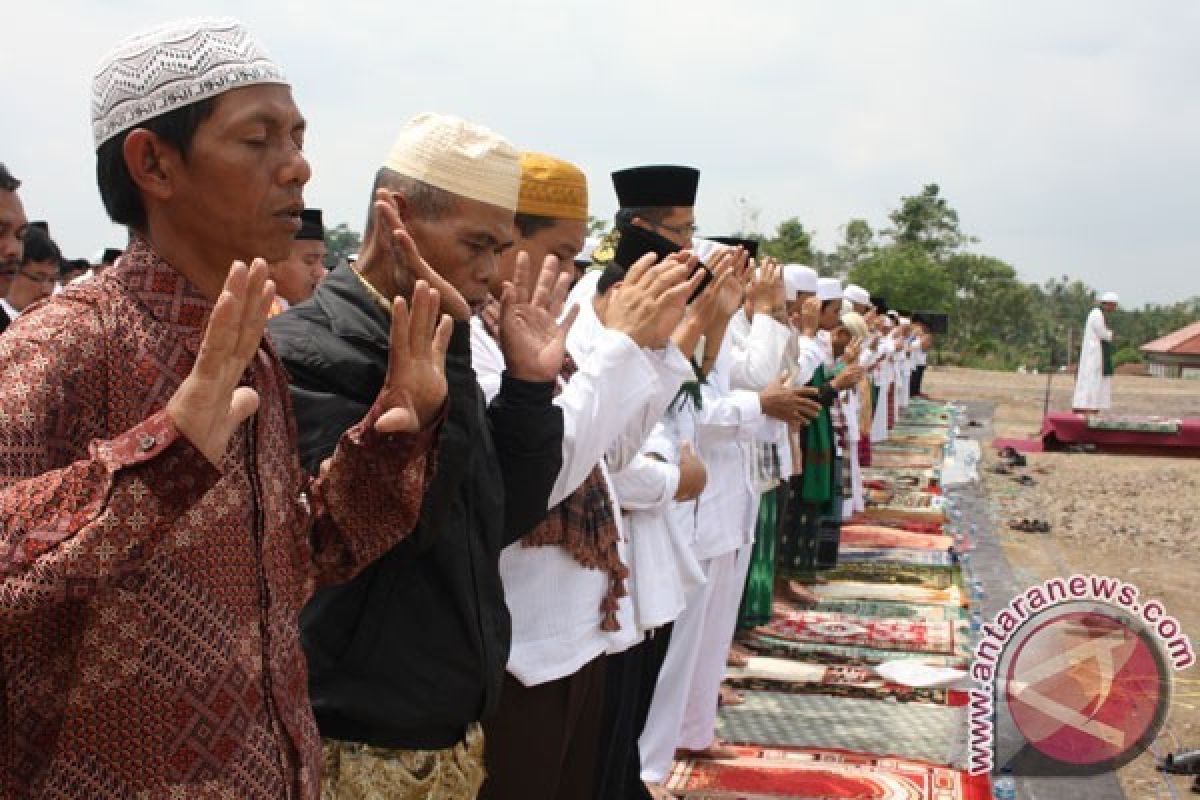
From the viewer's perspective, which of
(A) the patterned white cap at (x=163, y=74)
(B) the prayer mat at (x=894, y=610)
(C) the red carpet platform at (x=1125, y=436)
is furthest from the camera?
(C) the red carpet platform at (x=1125, y=436)

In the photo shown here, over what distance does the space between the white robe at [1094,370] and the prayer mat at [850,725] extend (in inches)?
535

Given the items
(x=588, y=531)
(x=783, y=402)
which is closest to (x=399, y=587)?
(x=588, y=531)

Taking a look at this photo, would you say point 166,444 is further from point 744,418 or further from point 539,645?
point 744,418

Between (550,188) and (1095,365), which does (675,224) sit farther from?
(1095,365)

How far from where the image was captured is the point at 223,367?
1340 millimetres

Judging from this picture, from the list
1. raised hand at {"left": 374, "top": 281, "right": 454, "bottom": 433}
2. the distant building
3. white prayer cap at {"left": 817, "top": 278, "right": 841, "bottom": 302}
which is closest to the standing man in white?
white prayer cap at {"left": 817, "top": 278, "right": 841, "bottom": 302}

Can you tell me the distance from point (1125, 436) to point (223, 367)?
17071 mm

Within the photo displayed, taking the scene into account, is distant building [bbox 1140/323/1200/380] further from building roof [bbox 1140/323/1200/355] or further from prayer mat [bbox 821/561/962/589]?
prayer mat [bbox 821/561/962/589]

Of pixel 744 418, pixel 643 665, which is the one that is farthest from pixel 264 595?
pixel 744 418

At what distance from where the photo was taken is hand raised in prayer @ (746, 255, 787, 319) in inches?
225

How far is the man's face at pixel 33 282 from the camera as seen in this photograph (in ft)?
16.9

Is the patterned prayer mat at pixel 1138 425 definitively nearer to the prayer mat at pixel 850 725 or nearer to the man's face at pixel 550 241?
the prayer mat at pixel 850 725

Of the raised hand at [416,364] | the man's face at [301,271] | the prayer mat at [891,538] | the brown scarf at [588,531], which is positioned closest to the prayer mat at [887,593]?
the prayer mat at [891,538]

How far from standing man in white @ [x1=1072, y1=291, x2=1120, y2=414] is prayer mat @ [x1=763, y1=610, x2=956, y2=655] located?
470 inches
